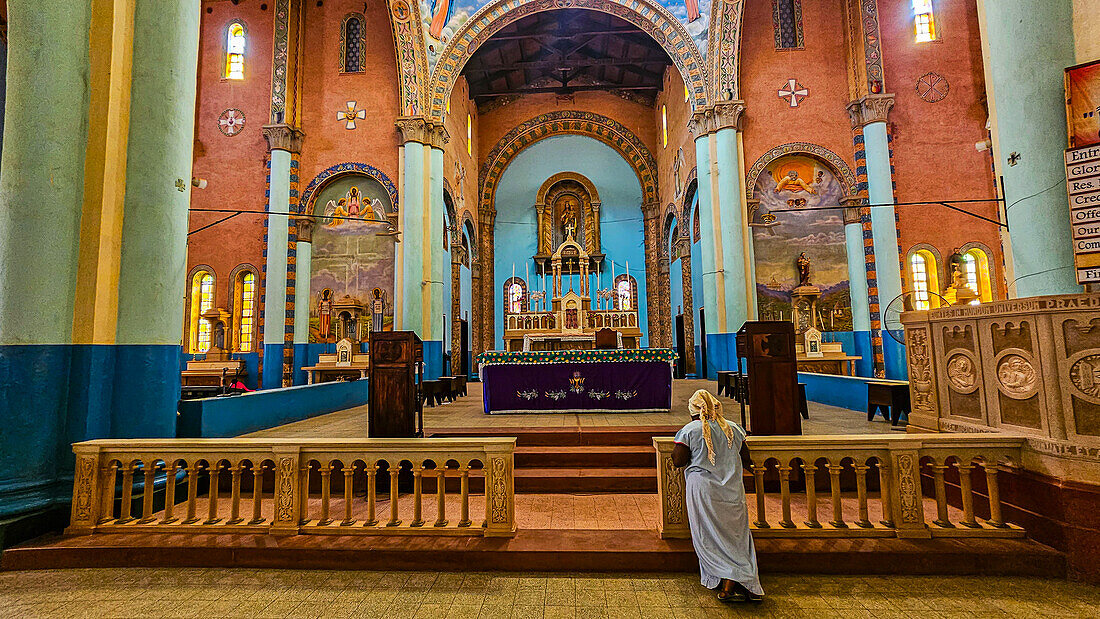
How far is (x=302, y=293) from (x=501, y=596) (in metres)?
11.8

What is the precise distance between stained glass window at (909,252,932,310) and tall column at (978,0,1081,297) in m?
8.51

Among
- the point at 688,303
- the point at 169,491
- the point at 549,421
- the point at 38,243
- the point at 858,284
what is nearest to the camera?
the point at 169,491

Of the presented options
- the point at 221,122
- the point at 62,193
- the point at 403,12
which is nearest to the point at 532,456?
the point at 62,193

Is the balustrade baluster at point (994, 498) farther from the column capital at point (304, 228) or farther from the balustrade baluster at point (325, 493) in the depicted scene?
the column capital at point (304, 228)

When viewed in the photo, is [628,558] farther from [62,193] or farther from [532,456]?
[62,193]

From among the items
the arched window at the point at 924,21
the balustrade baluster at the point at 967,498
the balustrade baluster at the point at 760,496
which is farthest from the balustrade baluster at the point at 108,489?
the arched window at the point at 924,21

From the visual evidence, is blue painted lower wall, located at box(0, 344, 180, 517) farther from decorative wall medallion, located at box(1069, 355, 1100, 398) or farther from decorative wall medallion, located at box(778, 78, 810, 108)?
decorative wall medallion, located at box(778, 78, 810, 108)

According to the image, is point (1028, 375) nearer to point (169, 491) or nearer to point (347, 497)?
point (347, 497)

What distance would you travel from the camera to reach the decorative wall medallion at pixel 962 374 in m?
3.95

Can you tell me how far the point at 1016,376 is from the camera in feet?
11.7

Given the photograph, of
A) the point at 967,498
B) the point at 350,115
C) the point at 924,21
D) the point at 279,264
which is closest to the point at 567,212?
the point at 350,115

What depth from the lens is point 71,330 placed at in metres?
4.12

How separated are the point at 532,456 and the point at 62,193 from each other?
4.55 metres

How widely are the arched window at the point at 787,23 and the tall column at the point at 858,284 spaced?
4090mm
